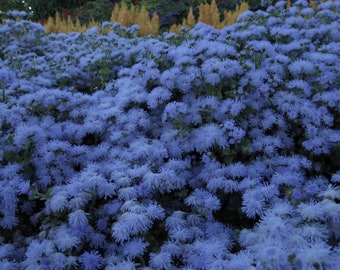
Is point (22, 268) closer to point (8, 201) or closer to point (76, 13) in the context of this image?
point (8, 201)

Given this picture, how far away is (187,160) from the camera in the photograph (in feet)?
7.41

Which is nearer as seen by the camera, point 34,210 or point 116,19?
point 34,210

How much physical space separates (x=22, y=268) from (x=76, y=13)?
253 inches

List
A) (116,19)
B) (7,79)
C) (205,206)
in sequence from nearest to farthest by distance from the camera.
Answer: (205,206)
(7,79)
(116,19)

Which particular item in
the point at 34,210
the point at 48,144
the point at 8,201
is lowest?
the point at 34,210

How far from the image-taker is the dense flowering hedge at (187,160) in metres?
1.76

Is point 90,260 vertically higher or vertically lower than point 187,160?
lower

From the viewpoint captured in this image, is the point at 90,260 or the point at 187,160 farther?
the point at 187,160

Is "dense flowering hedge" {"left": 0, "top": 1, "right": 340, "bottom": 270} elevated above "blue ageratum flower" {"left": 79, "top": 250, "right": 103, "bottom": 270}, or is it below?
above

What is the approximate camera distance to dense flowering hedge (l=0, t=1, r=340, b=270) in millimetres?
1756

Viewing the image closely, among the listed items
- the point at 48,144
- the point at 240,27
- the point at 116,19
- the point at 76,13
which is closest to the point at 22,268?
the point at 48,144

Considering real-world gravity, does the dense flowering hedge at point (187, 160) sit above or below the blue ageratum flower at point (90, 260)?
above

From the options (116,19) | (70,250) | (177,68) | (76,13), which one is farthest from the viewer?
(76,13)

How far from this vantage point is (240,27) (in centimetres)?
325
